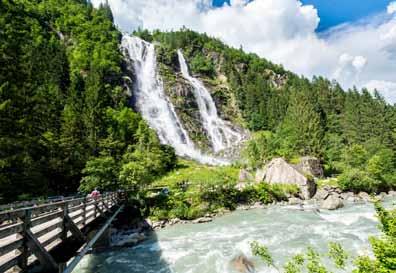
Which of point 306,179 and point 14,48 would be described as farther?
point 306,179

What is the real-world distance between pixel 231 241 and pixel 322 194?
25.4 m

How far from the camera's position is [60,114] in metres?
45.0

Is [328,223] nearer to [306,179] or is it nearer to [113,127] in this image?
[306,179]

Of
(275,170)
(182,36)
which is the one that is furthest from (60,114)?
(182,36)

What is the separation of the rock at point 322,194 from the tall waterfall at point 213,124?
1156 inches

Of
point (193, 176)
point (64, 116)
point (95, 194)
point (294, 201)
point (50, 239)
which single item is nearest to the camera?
point (50, 239)

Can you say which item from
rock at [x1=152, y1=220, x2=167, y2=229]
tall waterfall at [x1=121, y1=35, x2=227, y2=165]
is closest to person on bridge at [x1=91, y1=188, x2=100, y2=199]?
rock at [x1=152, y1=220, x2=167, y2=229]

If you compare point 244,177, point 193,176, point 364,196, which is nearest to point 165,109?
point 193,176

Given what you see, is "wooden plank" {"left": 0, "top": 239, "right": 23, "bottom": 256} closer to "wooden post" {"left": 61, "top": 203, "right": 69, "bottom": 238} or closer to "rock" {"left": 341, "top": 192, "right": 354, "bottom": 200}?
"wooden post" {"left": 61, "top": 203, "right": 69, "bottom": 238}

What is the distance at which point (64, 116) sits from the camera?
43.6 meters

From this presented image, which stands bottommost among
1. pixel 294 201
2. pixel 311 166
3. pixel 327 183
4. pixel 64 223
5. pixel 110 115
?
pixel 294 201

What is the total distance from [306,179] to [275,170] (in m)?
4.96

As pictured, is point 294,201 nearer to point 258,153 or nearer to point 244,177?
point 244,177

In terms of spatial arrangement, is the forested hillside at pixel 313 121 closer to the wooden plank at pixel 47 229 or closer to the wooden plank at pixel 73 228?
the wooden plank at pixel 73 228
